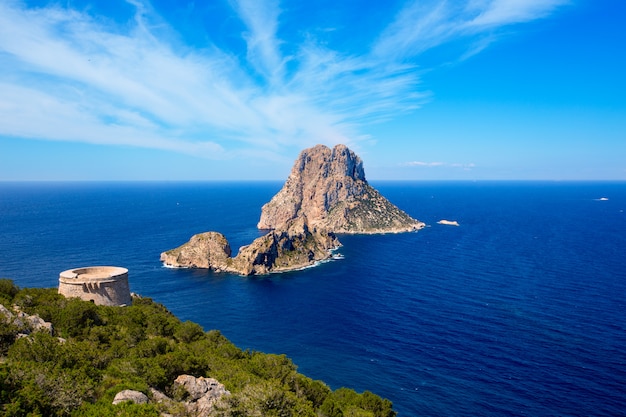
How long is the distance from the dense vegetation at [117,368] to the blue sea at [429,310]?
2100 centimetres

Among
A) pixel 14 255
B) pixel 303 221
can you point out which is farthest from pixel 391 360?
pixel 14 255

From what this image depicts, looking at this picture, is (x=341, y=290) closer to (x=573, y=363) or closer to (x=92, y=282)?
(x=573, y=363)

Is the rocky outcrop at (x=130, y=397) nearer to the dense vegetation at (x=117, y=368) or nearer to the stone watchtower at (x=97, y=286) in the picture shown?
the dense vegetation at (x=117, y=368)

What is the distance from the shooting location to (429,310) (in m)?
82.9

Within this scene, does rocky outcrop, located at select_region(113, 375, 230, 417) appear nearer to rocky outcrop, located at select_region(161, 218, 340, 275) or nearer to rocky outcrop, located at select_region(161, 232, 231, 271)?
rocky outcrop, located at select_region(161, 218, 340, 275)

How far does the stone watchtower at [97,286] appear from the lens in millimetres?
45594

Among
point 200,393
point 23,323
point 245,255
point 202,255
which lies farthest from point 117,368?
point 202,255

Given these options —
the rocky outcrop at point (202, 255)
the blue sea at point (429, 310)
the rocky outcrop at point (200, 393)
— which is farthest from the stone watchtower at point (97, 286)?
the rocky outcrop at point (202, 255)

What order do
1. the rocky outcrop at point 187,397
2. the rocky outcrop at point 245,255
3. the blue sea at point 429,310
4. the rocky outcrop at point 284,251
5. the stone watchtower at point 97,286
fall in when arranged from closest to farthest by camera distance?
the rocky outcrop at point 187,397 → the stone watchtower at point 97,286 → the blue sea at point 429,310 → the rocky outcrop at point 245,255 → the rocky outcrop at point 284,251

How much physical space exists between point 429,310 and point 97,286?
63.8 metres

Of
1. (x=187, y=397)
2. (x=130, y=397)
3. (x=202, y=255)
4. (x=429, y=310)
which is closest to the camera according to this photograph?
(x=130, y=397)

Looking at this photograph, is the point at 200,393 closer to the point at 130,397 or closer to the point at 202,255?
the point at 130,397

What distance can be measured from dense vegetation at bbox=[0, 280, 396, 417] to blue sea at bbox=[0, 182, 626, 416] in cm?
2100

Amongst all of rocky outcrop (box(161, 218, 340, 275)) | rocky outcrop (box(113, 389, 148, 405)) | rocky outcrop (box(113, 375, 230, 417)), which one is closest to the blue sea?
rocky outcrop (box(161, 218, 340, 275))
